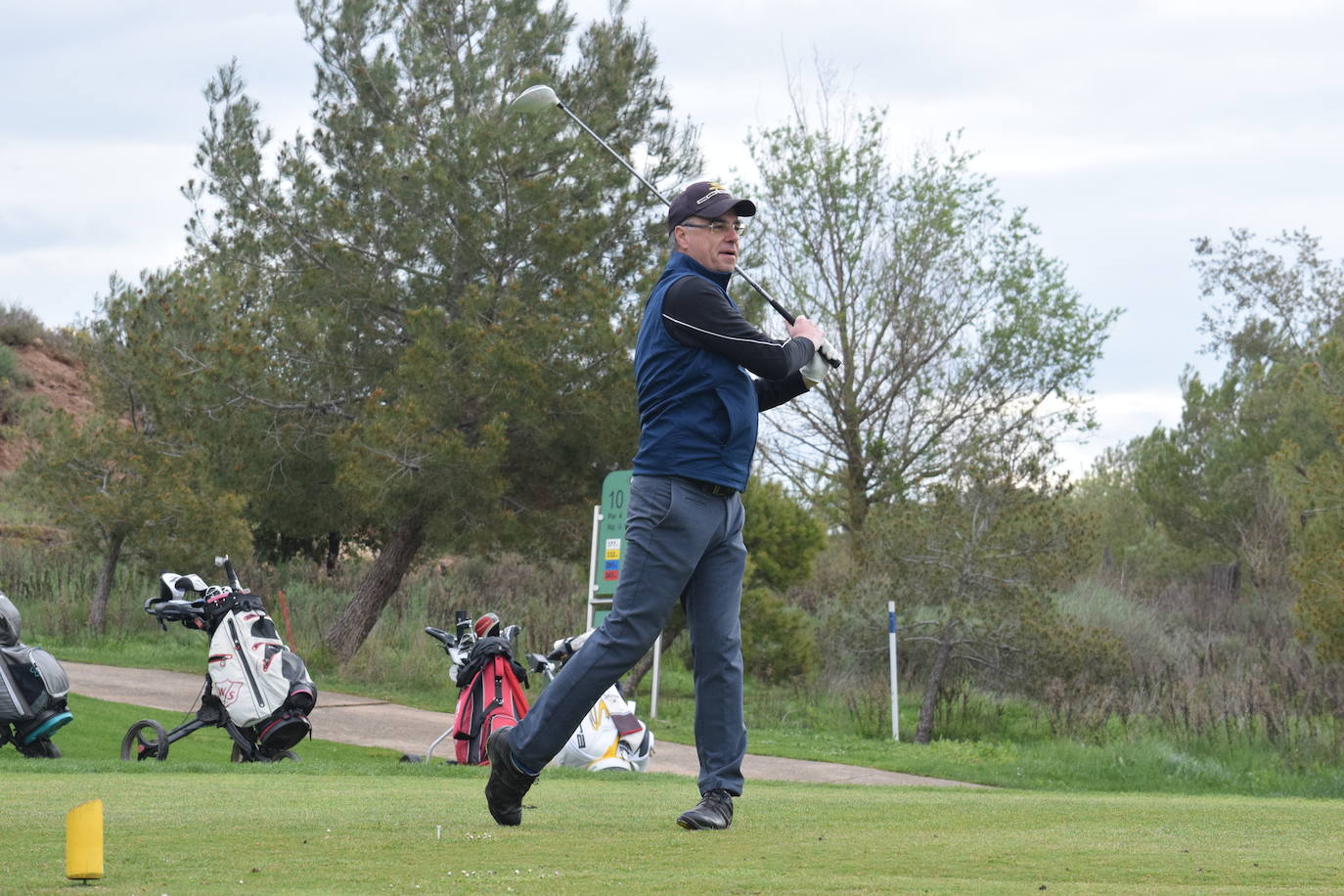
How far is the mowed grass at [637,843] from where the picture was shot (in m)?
3.48

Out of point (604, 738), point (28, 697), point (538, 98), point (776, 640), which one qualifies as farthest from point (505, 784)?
point (776, 640)

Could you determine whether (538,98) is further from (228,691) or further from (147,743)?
(147,743)

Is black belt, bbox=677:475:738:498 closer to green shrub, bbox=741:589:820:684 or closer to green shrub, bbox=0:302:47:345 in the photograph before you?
green shrub, bbox=741:589:820:684

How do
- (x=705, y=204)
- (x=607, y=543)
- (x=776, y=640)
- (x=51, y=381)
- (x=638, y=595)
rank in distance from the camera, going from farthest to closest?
(x=51, y=381) → (x=776, y=640) → (x=607, y=543) → (x=705, y=204) → (x=638, y=595)

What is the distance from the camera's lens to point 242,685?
33.9 ft

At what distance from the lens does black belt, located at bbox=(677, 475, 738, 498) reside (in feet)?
15.7

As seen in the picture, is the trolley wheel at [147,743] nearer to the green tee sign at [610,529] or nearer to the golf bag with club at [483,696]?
the golf bag with club at [483,696]

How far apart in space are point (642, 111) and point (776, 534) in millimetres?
6307

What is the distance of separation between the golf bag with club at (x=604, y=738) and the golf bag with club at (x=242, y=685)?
1.68 meters

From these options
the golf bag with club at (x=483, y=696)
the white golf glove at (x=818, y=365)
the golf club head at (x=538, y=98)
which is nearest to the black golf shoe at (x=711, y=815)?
the white golf glove at (x=818, y=365)

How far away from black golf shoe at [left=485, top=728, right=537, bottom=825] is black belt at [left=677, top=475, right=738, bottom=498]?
999 mm

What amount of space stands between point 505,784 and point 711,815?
2.18ft

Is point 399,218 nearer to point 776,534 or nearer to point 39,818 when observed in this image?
point 776,534

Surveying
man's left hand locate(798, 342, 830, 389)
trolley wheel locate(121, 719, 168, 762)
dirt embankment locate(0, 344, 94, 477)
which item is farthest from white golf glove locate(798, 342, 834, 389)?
dirt embankment locate(0, 344, 94, 477)
